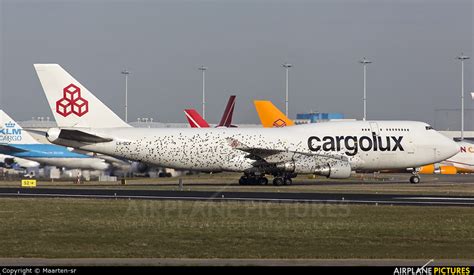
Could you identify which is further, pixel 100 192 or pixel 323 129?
pixel 323 129

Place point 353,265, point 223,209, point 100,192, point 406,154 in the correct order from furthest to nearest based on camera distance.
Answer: point 406,154, point 100,192, point 223,209, point 353,265

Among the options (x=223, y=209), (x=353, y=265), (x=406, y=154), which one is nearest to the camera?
(x=353, y=265)

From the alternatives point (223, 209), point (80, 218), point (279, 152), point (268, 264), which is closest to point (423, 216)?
point (223, 209)

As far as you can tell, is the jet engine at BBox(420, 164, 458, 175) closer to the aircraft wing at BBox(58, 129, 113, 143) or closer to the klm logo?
the klm logo

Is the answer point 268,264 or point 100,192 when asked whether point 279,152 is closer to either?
point 100,192

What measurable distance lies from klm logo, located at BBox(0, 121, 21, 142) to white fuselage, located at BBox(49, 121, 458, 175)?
2882 centimetres

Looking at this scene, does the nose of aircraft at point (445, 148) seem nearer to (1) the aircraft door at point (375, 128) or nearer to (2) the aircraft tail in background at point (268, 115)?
(1) the aircraft door at point (375, 128)

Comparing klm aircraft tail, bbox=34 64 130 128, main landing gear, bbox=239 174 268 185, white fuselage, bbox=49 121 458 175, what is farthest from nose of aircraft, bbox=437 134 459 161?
klm aircraft tail, bbox=34 64 130 128

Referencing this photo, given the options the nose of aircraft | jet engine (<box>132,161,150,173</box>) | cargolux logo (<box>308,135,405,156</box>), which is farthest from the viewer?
jet engine (<box>132,161,150,173</box>)

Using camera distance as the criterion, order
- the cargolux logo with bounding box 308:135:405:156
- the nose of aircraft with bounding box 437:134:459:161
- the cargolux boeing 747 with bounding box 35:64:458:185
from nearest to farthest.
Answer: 1. the cargolux boeing 747 with bounding box 35:64:458:185
2. the cargolux logo with bounding box 308:135:405:156
3. the nose of aircraft with bounding box 437:134:459:161

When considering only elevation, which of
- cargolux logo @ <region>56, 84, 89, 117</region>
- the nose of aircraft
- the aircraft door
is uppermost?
cargolux logo @ <region>56, 84, 89, 117</region>

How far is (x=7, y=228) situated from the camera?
3356 cm

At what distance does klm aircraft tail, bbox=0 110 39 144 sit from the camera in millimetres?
93500

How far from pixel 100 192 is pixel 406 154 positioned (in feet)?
89.0
